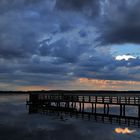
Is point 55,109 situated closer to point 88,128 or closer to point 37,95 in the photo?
point 37,95

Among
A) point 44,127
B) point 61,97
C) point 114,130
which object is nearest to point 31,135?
point 44,127

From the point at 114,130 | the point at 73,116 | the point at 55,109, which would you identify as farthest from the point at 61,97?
the point at 114,130

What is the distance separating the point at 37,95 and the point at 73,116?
1459 cm

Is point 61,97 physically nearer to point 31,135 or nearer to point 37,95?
point 37,95

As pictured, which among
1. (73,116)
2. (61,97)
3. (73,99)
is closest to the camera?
(73,116)

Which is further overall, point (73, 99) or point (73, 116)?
point (73, 99)

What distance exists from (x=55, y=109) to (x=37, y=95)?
22.7 ft

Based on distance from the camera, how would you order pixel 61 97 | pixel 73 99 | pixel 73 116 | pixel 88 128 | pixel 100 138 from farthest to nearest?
1. pixel 61 97
2. pixel 73 99
3. pixel 73 116
4. pixel 88 128
5. pixel 100 138

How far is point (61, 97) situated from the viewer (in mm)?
63312

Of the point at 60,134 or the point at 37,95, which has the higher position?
the point at 37,95

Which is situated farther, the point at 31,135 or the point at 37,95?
the point at 37,95

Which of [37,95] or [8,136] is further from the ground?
[37,95]

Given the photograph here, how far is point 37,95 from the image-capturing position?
6588 centimetres

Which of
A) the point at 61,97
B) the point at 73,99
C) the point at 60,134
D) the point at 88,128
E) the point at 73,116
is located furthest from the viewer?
the point at 61,97
